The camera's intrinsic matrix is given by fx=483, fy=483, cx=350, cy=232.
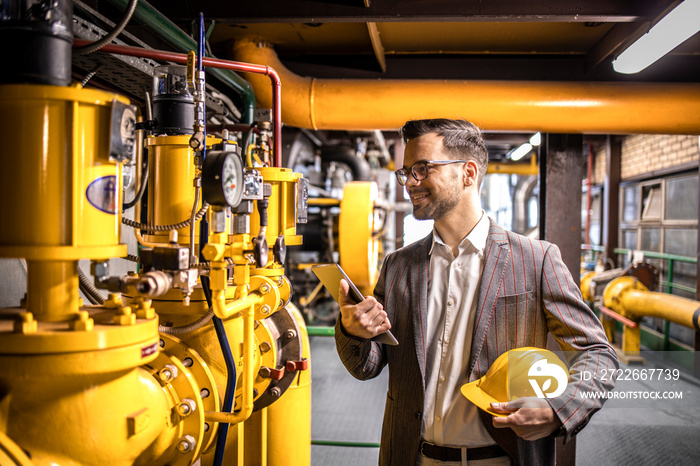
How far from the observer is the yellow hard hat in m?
1.36

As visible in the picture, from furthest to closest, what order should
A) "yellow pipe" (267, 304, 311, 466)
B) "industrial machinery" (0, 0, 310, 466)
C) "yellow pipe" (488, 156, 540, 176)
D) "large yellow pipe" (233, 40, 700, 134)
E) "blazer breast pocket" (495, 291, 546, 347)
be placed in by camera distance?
1. "yellow pipe" (488, 156, 540, 176)
2. "large yellow pipe" (233, 40, 700, 134)
3. "yellow pipe" (267, 304, 311, 466)
4. "blazer breast pocket" (495, 291, 546, 347)
5. "industrial machinery" (0, 0, 310, 466)

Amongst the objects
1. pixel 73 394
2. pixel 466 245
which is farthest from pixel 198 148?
pixel 466 245

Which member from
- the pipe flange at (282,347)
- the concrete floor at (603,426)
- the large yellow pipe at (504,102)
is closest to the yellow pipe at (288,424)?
the pipe flange at (282,347)

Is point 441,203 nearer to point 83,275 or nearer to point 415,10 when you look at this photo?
point 83,275

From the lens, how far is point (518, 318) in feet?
5.06

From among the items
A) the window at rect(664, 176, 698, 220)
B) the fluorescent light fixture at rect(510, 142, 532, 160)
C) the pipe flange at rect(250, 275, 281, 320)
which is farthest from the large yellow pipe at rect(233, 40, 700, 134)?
the window at rect(664, 176, 698, 220)

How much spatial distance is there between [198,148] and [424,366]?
958 millimetres

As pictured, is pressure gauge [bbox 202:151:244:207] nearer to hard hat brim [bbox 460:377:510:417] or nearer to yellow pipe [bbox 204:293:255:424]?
yellow pipe [bbox 204:293:255:424]

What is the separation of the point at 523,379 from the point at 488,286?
12.3 inches

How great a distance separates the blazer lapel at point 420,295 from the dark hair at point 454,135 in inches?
12.8

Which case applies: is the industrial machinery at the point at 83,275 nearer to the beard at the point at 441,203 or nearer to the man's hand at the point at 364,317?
the man's hand at the point at 364,317

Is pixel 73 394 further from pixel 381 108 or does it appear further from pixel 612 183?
pixel 612 183

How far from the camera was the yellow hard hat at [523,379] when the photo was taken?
1357 mm

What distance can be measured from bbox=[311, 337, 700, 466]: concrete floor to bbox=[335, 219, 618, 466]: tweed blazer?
1.84 m
